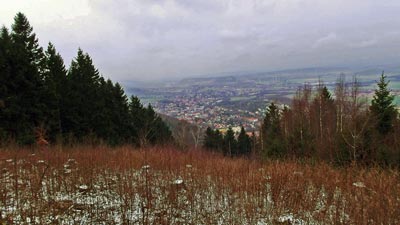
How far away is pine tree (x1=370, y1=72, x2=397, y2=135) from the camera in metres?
19.7

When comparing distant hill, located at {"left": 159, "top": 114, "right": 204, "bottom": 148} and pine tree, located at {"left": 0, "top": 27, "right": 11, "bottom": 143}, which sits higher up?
pine tree, located at {"left": 0, "top": 27, "right": 11, "bottom": 143}

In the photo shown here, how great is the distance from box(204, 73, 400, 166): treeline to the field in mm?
3130

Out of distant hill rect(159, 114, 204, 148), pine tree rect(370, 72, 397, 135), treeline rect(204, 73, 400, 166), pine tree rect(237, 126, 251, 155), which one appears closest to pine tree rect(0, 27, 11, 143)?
distant hill rect(159, 114, 204, 148)

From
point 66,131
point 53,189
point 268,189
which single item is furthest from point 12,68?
point 268,189

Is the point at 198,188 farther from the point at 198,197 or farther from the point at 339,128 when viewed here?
the point at 339,128

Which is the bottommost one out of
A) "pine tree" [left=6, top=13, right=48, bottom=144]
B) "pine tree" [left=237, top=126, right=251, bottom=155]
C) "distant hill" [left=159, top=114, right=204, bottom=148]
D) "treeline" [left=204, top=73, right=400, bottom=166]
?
"pine tree" [left=237, top=126, right=251, bottom=155]

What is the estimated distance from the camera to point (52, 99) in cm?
1878

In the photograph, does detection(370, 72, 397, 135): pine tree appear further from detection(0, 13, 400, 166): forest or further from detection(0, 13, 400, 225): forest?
detection(0, 13, 400, 225): forest

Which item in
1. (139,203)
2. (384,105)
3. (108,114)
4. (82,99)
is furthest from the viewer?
(108,114)

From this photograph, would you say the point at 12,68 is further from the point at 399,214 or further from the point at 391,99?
the point at 391,99

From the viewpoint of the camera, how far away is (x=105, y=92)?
91.1 feet

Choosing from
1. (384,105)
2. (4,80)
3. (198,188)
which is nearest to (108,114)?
(4,80)

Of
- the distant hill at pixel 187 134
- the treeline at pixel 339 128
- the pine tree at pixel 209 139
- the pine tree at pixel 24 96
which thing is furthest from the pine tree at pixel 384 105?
the pine tree at pixel 24 96

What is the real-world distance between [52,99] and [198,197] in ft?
57.3
